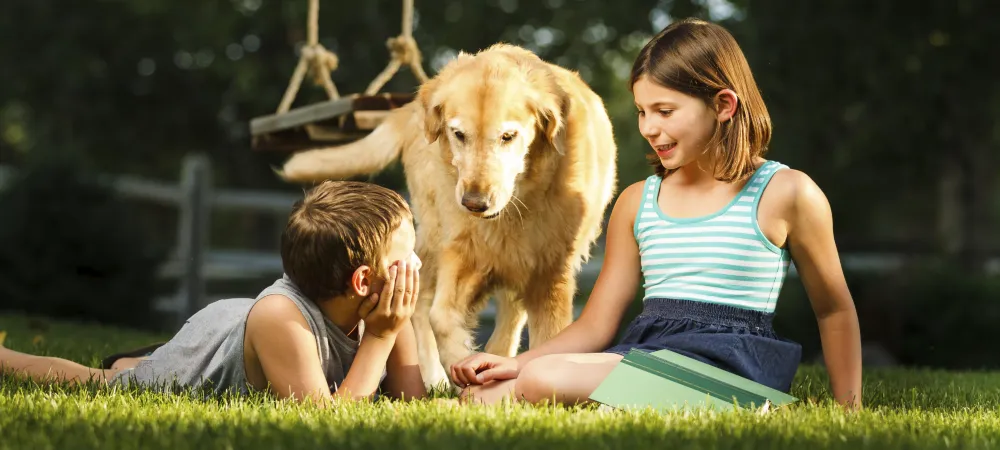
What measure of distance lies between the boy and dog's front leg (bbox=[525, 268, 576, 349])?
0.84 m

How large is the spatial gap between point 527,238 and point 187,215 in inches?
321

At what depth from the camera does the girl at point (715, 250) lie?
11.4 ft

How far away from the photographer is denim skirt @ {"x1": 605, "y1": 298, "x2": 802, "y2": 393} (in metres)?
3.43

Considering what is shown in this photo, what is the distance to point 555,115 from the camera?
13.1ft

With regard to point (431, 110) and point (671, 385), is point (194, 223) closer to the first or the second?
point (431, 110)

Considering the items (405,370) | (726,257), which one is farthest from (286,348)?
(726,257)

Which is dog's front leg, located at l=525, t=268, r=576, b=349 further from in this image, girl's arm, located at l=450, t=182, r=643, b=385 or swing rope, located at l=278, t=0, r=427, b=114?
swing rope, located at l=278, t=0, r=427, b=114

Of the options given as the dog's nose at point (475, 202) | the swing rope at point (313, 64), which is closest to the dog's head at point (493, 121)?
the dog's nose at point (475, 202)

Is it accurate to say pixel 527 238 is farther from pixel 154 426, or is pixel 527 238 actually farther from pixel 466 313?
pixel 154 426

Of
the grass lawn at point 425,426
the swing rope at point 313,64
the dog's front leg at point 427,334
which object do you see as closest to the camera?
the grass lawn at point 425,426

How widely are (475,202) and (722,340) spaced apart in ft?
3.05

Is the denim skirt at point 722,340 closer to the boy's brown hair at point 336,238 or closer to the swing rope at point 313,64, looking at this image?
the boy's brown hair at point 336,238

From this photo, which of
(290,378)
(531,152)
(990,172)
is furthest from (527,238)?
(990,172)

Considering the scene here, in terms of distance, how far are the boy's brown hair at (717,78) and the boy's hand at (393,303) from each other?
103cm
